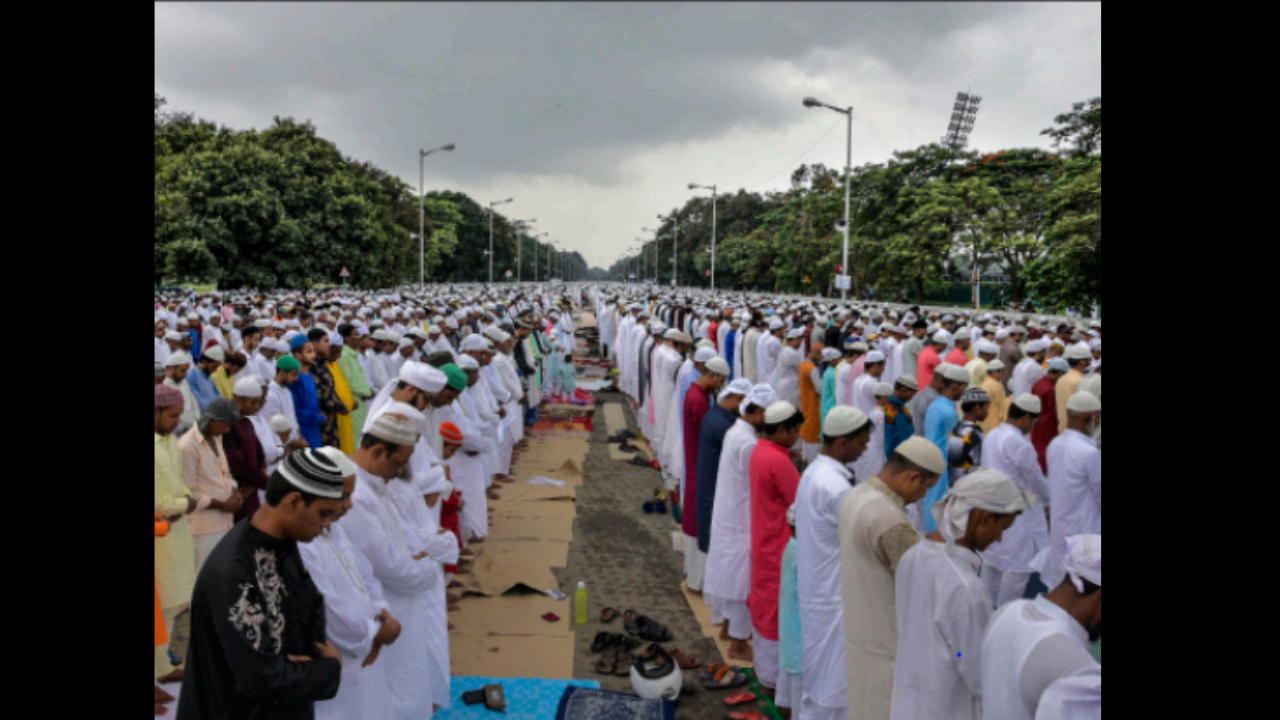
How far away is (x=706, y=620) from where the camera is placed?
19.5 ft

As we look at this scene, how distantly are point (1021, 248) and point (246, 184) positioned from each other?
90.0 ft

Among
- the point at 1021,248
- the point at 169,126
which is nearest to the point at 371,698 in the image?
the point at 1021,248

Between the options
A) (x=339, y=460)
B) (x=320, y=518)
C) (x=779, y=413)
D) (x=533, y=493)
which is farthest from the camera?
(x=533, y=493)

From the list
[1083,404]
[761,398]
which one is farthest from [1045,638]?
[1083,404]

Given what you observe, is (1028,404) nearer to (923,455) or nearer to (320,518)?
(923,455)

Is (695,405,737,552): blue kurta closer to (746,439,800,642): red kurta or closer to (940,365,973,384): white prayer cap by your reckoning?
(746,439,800,642): red kurta

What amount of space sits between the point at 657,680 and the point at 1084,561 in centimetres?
278

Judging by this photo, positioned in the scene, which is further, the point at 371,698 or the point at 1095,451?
the point at 1095,451

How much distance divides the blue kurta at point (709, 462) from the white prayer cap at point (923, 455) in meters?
2.18

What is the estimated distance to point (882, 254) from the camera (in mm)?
29922

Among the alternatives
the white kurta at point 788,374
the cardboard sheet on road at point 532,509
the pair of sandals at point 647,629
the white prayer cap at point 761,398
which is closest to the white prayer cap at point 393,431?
the white prayer cap at point 761,398

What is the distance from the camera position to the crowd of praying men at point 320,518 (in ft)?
8.09

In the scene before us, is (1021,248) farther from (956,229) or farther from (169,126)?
(169,126)

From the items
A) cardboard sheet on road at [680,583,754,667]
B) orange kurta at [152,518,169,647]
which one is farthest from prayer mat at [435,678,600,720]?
orange kurta at [152,518,169,647]
